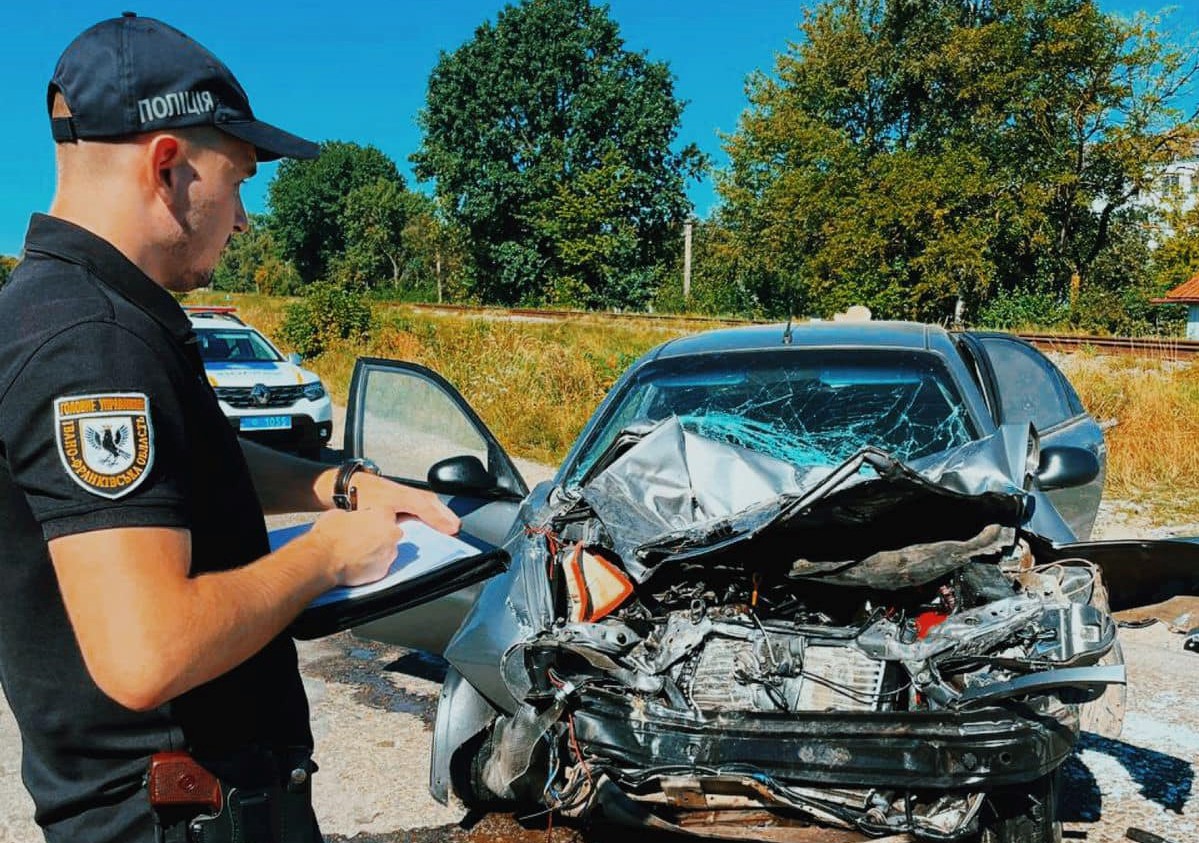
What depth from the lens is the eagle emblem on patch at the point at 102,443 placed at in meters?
1.14

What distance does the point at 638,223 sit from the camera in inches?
1647

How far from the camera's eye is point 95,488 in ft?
3.74

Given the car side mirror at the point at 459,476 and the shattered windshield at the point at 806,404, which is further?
the shattered windshield at the point at 806,404

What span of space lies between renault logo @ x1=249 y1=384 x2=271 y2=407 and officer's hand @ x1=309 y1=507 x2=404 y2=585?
9732 millimetres

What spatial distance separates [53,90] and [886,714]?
85.9 inches

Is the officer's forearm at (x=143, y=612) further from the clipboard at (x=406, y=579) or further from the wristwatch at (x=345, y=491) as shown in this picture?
the wristwatch at (x=345, y=491)

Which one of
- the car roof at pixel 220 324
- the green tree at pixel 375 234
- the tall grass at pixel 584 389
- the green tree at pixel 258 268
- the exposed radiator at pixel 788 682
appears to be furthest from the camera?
the green tree at pixel 258 268

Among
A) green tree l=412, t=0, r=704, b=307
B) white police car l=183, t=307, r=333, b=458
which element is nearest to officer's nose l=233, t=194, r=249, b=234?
white police car l=183, t=307, r=333, b=458

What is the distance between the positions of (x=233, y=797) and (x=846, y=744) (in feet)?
5.28

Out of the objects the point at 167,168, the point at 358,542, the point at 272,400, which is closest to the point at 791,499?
the point at 358,542

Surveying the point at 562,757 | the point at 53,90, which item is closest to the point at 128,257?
the point at 53,90

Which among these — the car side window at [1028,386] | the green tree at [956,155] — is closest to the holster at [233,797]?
the car side window at [1028,386]

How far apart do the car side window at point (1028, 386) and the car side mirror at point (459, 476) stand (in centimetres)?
238

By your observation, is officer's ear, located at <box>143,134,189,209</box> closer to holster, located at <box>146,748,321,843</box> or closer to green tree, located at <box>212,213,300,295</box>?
holster, located at <box>146,748,321,843</box>
